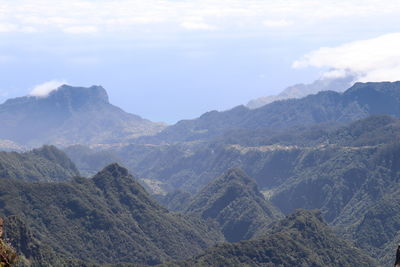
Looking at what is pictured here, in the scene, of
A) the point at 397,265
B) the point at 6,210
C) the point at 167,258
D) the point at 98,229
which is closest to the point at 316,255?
the point at 167,258

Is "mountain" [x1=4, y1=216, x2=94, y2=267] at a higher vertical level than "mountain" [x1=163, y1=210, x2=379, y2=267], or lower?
higher

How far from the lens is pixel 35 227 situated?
599 feet

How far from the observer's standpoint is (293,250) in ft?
541

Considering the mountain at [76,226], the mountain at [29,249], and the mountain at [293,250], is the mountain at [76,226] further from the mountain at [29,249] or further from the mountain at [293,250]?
the mountain at [293,250]

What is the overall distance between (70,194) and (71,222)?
1129 cm

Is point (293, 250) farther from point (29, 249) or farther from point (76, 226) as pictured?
point (76, 226)

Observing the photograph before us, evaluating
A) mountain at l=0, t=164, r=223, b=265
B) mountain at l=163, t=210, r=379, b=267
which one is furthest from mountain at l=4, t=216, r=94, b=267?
mountain at l=0, t=164, r=223, b=265

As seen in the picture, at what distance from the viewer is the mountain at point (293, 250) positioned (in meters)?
155

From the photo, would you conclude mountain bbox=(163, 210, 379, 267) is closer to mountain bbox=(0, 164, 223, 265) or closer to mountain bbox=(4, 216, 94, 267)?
mountain bbox=(4, 216, 94, 267)

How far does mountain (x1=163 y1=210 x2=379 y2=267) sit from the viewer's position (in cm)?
15475

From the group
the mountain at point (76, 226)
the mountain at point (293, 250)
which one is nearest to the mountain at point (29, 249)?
Result: the mountain at point (293, 250)

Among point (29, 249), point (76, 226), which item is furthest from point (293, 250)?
point (76, 226)

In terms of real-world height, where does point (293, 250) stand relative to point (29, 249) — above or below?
below

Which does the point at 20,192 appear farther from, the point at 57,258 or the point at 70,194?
the point at 57,258
